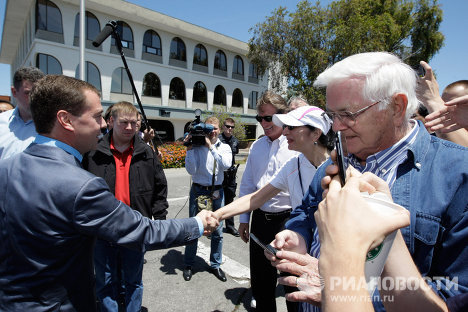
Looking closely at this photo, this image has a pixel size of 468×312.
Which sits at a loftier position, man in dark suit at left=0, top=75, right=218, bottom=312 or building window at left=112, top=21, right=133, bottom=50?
building window at left=112, top=21, right=133, bottom=50

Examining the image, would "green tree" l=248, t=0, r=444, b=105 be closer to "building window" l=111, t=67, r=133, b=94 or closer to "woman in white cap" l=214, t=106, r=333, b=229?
"building window" l=111, t=67, r=133, b=94

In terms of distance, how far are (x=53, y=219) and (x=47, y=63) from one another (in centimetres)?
2077

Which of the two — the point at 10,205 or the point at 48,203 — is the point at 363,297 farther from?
the point at 10,205

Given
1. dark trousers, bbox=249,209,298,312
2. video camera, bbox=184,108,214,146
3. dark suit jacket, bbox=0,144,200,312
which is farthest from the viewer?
video camera, bbox=184,108,214,146

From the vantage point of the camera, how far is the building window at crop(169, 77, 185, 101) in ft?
79.6

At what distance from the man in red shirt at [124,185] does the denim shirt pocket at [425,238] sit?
8.18 ft

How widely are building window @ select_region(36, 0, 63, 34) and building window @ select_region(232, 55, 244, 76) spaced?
1547cm

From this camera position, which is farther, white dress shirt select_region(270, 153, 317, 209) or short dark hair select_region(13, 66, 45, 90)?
short dark hair select_region(13, 66, 45, 90)

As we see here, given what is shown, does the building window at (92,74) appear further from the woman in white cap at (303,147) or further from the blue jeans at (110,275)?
the woman in white cap at (303,147)

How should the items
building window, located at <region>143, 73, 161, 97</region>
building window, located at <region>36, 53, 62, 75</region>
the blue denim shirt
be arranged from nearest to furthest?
the blue denim shirt → building window, located at <region>36, 53, 62, 75</region> → building window, located at <region>143, 73, 161, 97</region>

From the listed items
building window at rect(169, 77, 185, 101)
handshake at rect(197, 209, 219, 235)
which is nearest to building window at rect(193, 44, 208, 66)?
building window at rect(169, 77, 185, 101)

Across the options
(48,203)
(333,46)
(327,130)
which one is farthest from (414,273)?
(333,46)

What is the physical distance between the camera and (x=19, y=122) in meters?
3.02

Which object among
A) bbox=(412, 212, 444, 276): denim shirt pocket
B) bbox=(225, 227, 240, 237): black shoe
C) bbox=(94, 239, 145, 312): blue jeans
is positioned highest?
bbox=(412, 212, 444, 276): denim shirt pocket
